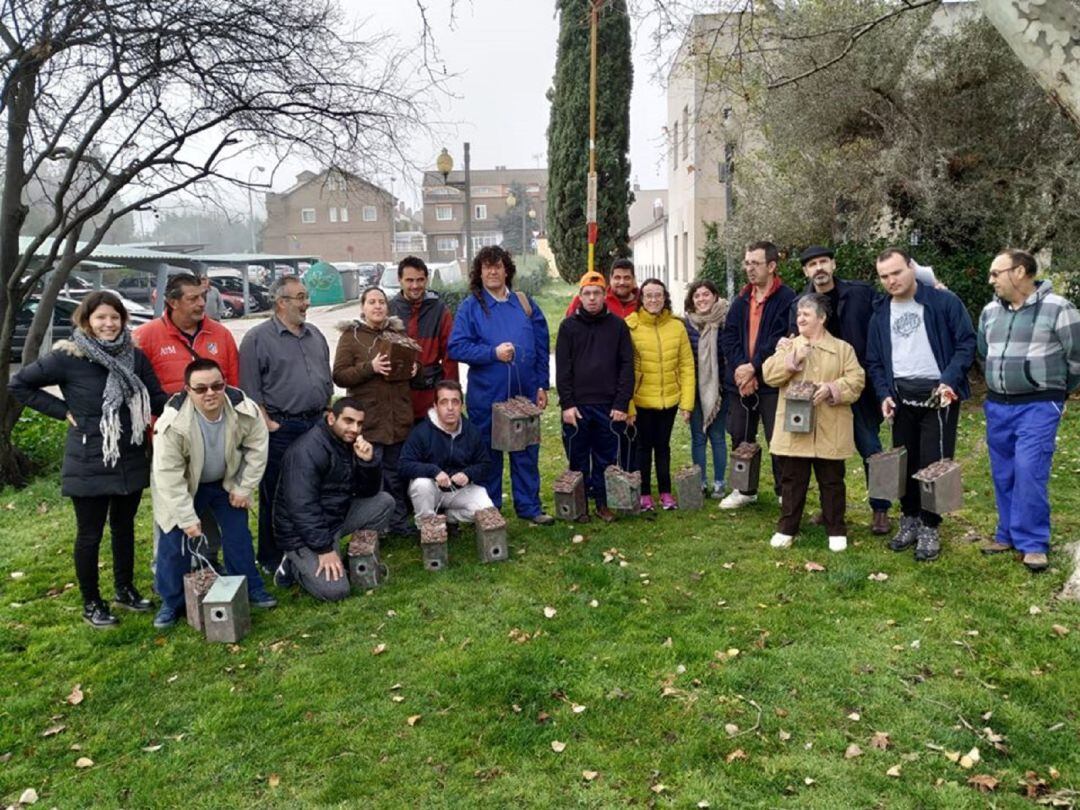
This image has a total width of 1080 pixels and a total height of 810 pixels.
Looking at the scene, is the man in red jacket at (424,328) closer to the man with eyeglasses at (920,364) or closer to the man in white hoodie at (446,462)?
the man in white hoodie at (446,462)

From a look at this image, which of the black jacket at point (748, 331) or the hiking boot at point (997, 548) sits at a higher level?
the black jacket at point (748, 331)

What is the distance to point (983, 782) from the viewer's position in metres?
3.03

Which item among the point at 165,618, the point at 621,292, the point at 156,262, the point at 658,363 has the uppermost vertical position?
the point at 156,262

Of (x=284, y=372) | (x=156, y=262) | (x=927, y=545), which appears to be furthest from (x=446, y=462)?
(x=156, y=262)

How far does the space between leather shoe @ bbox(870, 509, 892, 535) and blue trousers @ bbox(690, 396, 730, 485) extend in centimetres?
130

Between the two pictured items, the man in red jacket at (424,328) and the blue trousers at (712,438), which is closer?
the man in red jacket at (424,328)

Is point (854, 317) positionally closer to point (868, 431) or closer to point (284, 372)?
point (868, 431)

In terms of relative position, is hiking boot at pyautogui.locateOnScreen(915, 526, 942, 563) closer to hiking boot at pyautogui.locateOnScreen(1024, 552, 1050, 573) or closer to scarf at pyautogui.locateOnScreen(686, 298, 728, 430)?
hiking boot at pyautogui.locateOnScreen(1024, 552, 1050, 573)

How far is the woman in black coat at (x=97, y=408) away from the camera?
4387 millimetres

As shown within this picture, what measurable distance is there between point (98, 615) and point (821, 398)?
14.7ft

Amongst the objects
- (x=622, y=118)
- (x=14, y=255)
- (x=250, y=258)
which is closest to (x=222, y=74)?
(x=14, y=255)

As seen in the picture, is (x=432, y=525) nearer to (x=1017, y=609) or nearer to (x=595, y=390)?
(x=595, y=390)

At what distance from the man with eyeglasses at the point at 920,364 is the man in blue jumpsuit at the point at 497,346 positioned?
7.36 feet

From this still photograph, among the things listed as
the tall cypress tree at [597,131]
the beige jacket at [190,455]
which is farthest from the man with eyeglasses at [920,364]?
the tall cypress tree at [597,131]
